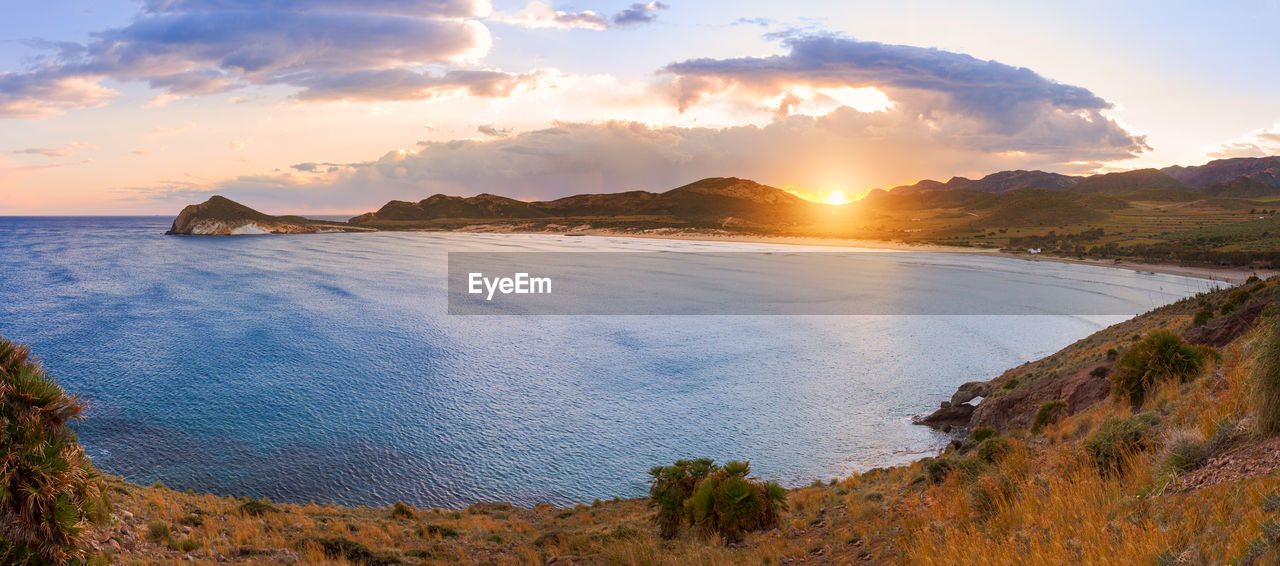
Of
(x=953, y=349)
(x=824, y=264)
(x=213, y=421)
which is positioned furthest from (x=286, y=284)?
(x=824, y=264)

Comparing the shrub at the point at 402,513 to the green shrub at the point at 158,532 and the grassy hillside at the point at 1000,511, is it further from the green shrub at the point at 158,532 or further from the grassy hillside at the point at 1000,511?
the green shrub at the point at 158,532

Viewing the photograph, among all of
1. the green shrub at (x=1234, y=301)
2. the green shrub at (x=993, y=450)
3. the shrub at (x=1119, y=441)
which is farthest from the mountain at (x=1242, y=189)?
the shrub at (x=1119, y=441)

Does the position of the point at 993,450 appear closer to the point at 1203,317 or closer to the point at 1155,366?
the point at 1155,366

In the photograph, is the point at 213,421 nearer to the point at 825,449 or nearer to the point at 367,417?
the point at 367,417

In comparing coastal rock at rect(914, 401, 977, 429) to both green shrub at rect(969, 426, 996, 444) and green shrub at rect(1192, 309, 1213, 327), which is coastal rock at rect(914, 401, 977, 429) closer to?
green shrub at rect(1192, 309, 1213, 327)

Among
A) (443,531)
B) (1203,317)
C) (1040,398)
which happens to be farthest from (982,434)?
(443,531)

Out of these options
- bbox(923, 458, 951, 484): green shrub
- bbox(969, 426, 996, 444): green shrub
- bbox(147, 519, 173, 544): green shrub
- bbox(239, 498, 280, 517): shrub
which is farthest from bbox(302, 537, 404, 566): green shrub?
bbox(969, 426, 996, 444): green shrub
